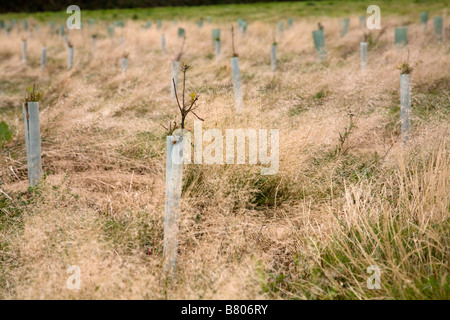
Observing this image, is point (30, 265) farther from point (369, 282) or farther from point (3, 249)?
point (369, 282)

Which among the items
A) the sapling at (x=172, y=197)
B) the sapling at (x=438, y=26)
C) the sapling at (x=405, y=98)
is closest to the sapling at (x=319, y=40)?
the sapling at (x=438, y=26)

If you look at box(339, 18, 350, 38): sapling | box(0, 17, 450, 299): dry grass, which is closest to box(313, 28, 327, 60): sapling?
box(339, 18, 350, 38): sapling

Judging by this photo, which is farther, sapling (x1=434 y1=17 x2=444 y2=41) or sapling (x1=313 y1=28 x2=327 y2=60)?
sapling (x1=434 y1=17 x2=444 y2=41)

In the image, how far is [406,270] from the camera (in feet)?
8.19

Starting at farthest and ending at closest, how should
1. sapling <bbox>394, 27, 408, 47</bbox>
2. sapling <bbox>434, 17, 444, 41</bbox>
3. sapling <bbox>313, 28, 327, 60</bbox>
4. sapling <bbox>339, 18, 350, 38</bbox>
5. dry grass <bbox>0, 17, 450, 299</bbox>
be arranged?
sapling <bbox>339, 18, 350, 38</bbox>
sapling <bbox>434, 17, 444, 41</bbox>
sapling <bbox>313, 28, 327, 60</bbox>
sapling <bbox>394, 27, 408, 47</bbox>
dry grass <bbox>0, 17, 450, 299</bbox>

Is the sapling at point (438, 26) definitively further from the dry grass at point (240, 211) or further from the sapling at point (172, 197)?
the sapling at point (172, 197)

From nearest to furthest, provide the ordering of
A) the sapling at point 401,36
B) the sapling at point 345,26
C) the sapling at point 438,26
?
1. the sapling at point 401,36
2. the sapling at point 438,26
3. the sapling at point 345,26

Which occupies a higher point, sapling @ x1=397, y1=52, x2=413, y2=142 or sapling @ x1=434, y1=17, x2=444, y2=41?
sapling @ x1=434, y1=17, x2=444, y2=41

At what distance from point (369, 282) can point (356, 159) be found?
80.7 inches

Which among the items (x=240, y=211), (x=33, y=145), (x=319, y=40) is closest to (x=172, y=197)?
(x=240, y=211)

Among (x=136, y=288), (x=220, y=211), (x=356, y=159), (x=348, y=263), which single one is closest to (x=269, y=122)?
(x=356, y=159)

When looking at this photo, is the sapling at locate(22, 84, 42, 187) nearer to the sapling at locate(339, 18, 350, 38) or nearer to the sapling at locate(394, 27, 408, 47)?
the sapling at locate(394, 27, 408, 47)

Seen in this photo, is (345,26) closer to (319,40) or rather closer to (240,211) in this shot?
(319,40)

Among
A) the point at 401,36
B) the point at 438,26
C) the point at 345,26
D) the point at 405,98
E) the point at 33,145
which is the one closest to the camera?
the point at 33,145
